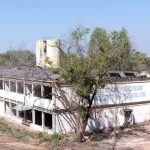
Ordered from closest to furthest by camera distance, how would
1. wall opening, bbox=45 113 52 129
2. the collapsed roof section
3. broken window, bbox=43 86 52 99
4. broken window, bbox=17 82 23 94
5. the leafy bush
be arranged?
the leafy bush, broken window, bbox=43 86 52 99, wall opening, bbox=45 113 52 129, the collapsed roof section, broken window, bbox=17 82 23 94

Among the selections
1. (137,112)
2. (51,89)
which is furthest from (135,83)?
(51,89)

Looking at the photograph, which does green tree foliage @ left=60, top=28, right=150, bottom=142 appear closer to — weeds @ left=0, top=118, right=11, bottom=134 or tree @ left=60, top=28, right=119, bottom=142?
tree @ left=60, top=28, right=119, bottom=142

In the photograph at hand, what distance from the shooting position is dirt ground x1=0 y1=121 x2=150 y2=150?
2939 centimetres

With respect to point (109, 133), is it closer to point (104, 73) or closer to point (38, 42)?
point (104, 73)

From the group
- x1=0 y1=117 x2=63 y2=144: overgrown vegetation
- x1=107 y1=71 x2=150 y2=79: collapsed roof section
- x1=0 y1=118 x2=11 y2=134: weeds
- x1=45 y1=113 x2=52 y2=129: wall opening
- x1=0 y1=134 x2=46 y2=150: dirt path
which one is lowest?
x1=0 y1=134 x2=46 y2=150: dirt path

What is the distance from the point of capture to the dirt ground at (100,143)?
96.4ft

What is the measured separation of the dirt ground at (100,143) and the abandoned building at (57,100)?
5.51ft

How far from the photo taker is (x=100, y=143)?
3094 cm

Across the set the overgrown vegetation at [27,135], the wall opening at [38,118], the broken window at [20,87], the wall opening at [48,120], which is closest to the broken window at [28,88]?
the broken window at [20,87]

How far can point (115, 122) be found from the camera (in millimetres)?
36781

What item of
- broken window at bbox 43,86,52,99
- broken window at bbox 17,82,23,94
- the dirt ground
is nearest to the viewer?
the dirt ground

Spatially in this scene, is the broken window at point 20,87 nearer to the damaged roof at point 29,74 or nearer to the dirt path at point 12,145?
the damaged roof at point 29,74

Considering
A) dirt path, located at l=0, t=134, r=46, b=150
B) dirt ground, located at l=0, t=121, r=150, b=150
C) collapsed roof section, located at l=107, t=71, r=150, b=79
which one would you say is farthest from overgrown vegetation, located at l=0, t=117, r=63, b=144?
collapsed roof section, located at l=107, t=71, r=150, b=79

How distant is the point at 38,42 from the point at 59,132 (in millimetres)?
15004
